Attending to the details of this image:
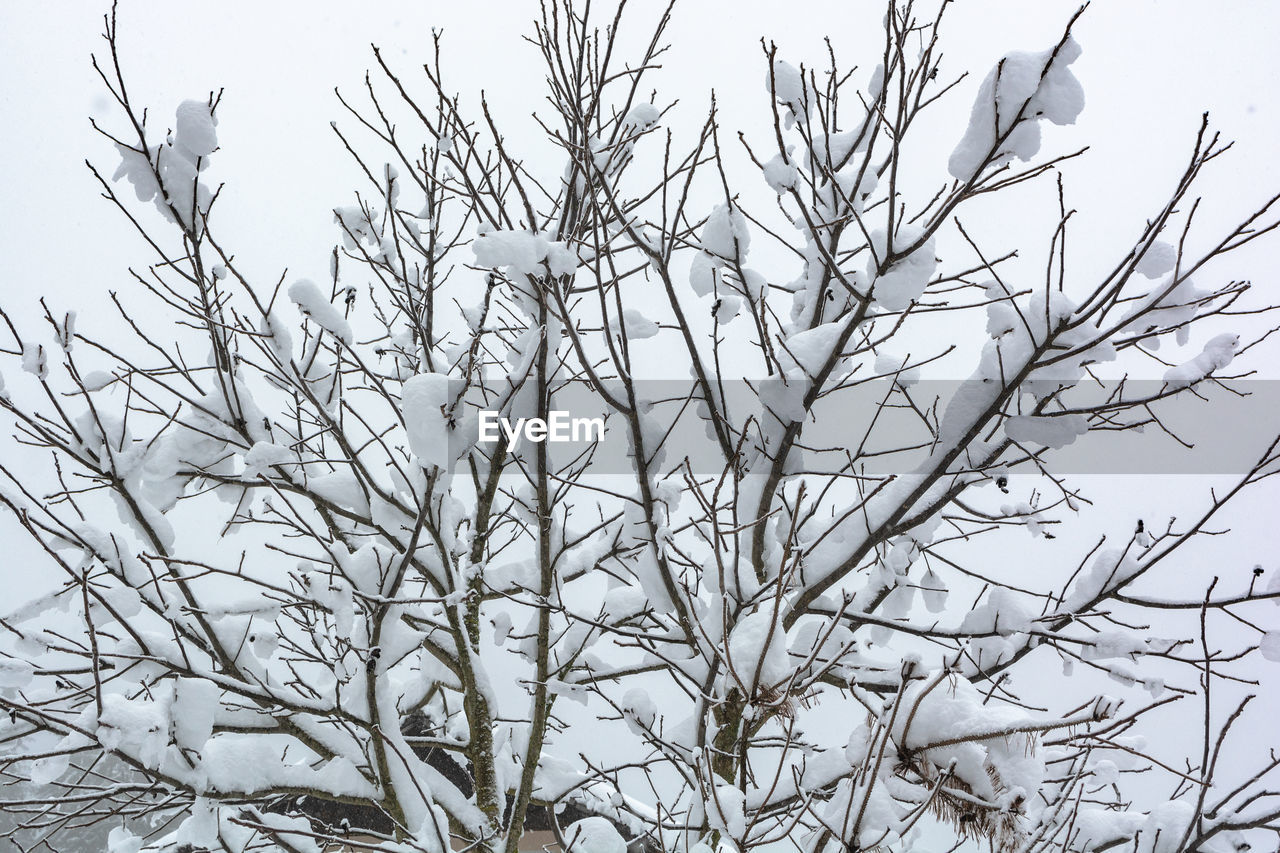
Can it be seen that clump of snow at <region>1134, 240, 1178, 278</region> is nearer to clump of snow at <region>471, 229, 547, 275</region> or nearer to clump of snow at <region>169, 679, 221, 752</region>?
clump of snow at <region>471, 229, 547, 275</region>

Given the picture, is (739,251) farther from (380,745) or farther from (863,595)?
(380,745)

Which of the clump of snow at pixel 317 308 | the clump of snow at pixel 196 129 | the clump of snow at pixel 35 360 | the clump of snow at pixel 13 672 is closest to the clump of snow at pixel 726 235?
the clump of snow at pixel 317 308

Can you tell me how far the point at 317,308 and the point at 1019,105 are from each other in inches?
101

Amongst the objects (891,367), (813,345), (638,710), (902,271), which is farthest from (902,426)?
(638,710)

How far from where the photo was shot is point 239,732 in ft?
10.1

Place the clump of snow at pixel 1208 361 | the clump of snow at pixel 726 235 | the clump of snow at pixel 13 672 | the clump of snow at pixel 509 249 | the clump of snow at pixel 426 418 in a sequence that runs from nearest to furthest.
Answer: the clump of snow at pixel 509 249
the clump of snow at pixel 426 418
the clump of snow at pixel 1208 361
the clump of snow at pixel 726 235
the clump of snow at pixel 13 672

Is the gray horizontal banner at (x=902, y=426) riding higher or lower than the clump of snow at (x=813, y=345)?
lower

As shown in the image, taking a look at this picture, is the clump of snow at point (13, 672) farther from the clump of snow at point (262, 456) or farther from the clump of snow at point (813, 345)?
the clump of snow at point (813, 345)

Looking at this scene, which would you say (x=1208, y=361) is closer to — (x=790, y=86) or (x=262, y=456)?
(x=790, y=86)

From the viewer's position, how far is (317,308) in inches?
111

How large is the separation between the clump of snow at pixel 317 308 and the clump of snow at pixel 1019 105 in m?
2.37

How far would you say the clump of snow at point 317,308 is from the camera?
279cm

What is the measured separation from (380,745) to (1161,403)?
3.31m

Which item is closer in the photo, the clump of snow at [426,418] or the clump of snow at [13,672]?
the clump of snow at [426,418]
